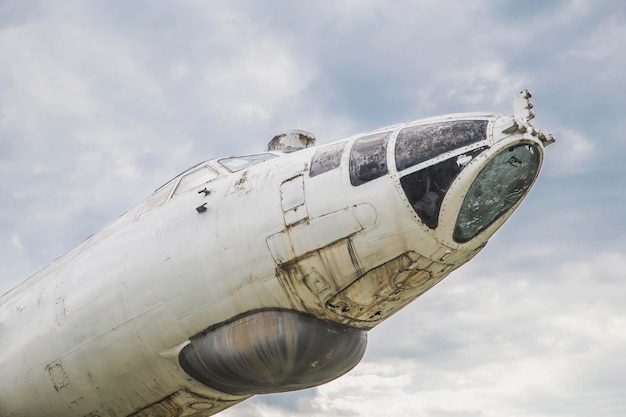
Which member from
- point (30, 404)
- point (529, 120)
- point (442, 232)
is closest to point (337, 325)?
point (442, 232)

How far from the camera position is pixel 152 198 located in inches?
334

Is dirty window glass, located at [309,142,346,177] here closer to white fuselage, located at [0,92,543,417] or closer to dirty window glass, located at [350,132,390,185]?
white fuselage, located at [0,92,543,417]

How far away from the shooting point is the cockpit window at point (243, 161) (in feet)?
26.3

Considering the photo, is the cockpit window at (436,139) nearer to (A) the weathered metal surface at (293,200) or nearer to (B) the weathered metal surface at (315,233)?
(B) the weathered metal surface at (315,233)

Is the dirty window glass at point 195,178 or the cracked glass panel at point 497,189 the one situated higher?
the dirty window glass at point 195,178

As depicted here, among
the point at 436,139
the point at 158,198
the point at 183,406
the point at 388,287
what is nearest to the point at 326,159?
the point at 436,139

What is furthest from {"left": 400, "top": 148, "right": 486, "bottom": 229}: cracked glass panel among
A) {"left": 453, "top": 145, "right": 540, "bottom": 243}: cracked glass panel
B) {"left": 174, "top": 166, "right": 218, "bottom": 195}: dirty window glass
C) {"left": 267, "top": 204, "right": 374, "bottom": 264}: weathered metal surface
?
{"left": 174, "top": 166, "right": 218, "bottom": 195}: dirty window glass

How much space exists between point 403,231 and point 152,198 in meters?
3.63

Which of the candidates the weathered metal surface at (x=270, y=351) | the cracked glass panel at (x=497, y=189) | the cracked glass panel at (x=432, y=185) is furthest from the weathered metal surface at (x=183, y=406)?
the cracked glass panel at (x=497, y=189)

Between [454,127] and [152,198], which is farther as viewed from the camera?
[152,198]

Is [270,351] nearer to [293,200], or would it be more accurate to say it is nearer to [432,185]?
[293,200]

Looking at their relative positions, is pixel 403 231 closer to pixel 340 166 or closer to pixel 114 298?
pixel 340 166

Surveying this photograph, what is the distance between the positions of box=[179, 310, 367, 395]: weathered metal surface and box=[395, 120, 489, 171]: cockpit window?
6.08 feet

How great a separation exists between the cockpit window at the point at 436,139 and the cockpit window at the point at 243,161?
2216mm
